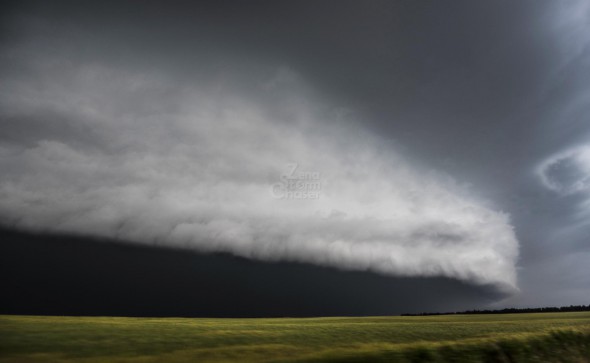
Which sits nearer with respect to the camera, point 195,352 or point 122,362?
point 122,362

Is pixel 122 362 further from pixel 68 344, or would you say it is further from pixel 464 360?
pixel 464 360

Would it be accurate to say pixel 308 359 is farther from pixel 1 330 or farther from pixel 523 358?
pixel 1 330

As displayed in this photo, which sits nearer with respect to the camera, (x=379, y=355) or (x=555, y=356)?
(x=379, y=355)

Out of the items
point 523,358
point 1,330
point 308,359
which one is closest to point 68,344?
point 1,330

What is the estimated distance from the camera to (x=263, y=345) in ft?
120

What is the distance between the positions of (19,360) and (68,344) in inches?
285

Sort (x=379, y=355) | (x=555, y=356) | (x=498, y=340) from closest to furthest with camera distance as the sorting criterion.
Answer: (x=379, y=355), (x=555, y=356), (x=498, y=340)

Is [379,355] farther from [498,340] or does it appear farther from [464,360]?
[498,340]

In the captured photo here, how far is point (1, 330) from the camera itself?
39.3 m

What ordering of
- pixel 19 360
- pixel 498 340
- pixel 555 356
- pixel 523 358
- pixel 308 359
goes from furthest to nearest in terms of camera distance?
pixel 498 340 < pixel 555 356 < pixel 523 358 < pixel 308 359 < pixel 19 360

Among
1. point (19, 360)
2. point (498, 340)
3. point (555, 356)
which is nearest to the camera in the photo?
point (19, 360)

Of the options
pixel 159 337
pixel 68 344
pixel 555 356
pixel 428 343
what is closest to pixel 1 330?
pixel 68 344

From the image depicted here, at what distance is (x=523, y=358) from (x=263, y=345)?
1051 inches

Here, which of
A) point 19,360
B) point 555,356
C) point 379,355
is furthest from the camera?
point 555,356
